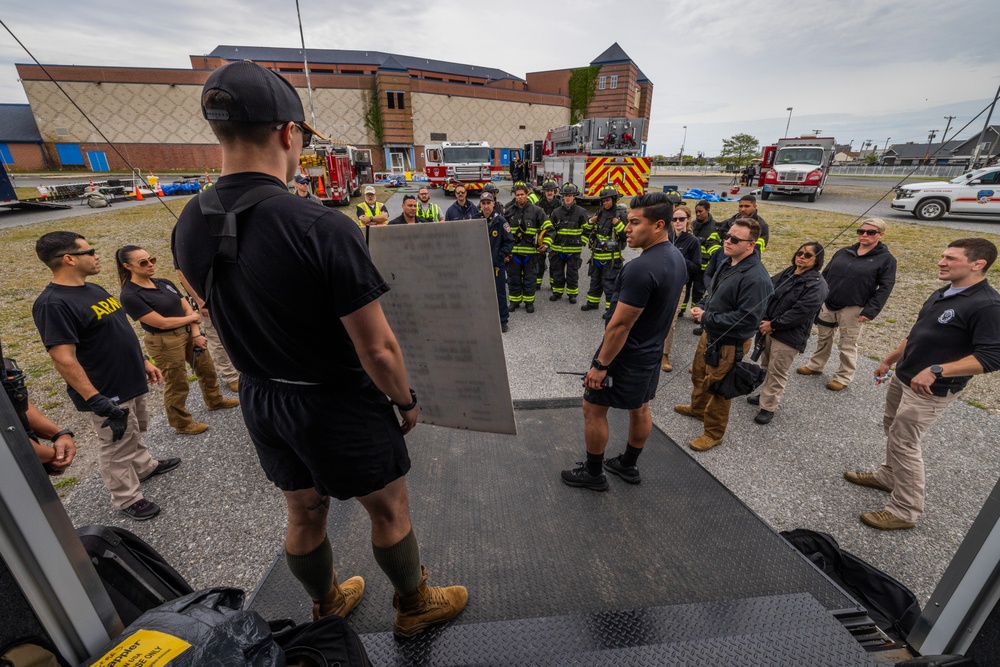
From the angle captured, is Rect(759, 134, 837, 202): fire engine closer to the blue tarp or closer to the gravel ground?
the gravel ground

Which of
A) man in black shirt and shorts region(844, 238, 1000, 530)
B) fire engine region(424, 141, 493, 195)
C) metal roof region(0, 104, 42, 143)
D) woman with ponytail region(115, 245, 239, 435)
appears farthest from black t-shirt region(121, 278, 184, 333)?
metal roof region(0, 104, 42, 143)

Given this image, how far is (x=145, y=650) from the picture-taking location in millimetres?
963

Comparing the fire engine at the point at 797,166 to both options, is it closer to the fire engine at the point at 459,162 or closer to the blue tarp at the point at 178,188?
the fire engine at the point at 459,162

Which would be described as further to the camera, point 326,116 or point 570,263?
point 326,116

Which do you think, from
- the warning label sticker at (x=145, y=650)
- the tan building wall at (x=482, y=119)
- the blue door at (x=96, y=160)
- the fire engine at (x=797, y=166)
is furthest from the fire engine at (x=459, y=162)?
the blue door at (x=96, y=160)

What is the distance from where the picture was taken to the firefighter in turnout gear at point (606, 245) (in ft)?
21.5

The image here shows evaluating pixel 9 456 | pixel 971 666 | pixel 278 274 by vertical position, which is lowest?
pixel 971 666

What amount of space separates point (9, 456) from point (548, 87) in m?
61.0

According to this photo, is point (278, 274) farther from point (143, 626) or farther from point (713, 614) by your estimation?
point (713, 614)

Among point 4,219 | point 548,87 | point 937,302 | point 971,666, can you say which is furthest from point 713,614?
point 548,87

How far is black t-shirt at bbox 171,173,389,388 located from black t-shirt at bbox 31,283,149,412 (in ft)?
6.71

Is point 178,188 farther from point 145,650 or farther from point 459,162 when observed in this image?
point 145,650

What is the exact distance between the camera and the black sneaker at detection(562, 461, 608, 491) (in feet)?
9.28

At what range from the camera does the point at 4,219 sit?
13.3 metres
